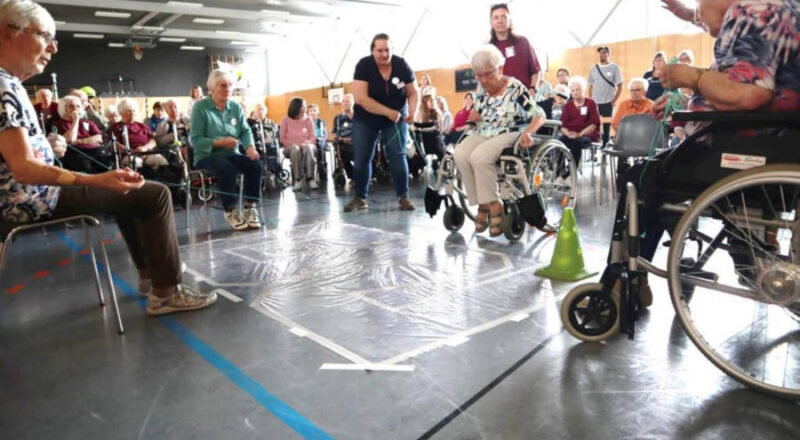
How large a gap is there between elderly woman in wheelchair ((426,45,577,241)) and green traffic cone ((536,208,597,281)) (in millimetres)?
524

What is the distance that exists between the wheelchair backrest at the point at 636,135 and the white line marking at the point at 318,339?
2872 mm

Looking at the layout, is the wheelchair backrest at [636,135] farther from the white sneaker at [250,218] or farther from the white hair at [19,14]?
the white hair at [19,14]

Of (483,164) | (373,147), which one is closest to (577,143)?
(373,147)

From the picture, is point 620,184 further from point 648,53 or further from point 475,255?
point 648,53

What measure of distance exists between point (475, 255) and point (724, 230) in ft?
4.91

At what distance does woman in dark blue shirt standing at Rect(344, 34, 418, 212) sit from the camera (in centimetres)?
418

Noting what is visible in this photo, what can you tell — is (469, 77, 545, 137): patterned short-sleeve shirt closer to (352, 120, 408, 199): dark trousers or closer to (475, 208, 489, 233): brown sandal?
(475, 208, 489, 233): brown sandal

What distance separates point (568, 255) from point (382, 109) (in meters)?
2.19

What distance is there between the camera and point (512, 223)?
315cm

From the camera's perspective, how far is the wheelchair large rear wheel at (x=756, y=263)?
1296 mm

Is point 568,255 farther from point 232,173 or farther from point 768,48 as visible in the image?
point 232,173

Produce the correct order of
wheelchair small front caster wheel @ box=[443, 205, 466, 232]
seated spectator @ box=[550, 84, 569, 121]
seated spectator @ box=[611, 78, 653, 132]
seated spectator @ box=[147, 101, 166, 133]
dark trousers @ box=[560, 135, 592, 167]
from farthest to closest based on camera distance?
seated spectator @ box=[550, 84, 569, 121] → seated spectator @ box=[147, 101, 166, 133] → dark trousers @ box=[560, 135, 592, 167] → seated spectator @ box=[611, 78, 653, 132] → wheelchair small front caster wheel @ box=[443, 205, 466, 232]

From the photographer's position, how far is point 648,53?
9.57 meters

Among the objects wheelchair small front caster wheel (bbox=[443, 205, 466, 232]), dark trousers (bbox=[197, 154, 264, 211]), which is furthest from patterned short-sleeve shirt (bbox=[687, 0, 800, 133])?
dark trousers (bbox=[197, 154, 264, 211])
